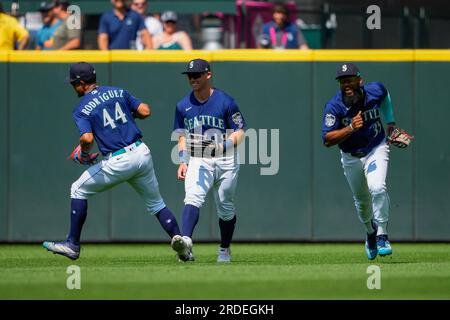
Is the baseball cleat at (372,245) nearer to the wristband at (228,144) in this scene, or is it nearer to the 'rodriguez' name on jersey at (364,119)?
the 'rodriguez' name on jersey at (364,119)

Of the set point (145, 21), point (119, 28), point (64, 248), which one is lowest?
point (64, 248)

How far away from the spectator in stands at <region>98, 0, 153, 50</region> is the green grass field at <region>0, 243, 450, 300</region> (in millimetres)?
3326

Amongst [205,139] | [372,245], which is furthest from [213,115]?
[372,245]

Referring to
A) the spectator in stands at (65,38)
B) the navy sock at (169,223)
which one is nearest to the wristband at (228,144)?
the navy sock at (169,223)

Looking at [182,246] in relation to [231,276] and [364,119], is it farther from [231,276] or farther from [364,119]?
[364,119]

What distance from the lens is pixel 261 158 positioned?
13.5 m

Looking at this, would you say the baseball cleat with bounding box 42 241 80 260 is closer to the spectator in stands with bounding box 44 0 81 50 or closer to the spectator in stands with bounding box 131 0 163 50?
the spectator in stands with bounding box 44 0 81 50

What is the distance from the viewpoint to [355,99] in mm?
10758

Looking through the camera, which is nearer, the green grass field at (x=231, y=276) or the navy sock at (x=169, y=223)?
the green grass field at (x=231, y=276)

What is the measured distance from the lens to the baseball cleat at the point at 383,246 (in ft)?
34.9

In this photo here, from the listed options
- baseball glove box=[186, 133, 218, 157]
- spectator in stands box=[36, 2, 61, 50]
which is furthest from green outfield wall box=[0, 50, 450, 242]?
baseball glove box=[186, 133, 218, 157]

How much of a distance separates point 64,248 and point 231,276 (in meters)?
2.06

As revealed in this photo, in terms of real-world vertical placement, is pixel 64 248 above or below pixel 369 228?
below

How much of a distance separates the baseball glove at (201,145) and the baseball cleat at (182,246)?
36.9 inches
